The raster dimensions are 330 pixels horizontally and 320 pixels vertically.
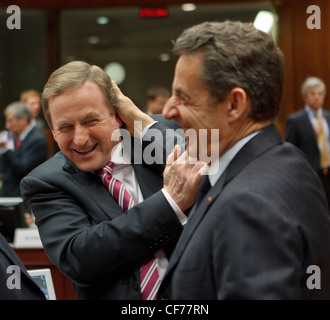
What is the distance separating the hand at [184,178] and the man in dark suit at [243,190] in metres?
0.12

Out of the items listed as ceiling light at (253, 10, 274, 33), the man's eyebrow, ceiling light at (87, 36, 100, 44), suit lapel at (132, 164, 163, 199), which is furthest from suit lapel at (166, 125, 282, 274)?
ceiling light at (87, 36, 100, 44)

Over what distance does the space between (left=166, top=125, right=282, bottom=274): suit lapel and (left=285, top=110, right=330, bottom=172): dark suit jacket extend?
18.2 feet

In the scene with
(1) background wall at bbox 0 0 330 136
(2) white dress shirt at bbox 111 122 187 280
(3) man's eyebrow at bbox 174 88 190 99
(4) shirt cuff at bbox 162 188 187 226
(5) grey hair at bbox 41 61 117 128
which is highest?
(1) background wall at bbox 0 0 330 136

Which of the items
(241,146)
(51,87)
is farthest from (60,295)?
(241,146)

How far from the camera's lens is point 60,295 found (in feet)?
8.06

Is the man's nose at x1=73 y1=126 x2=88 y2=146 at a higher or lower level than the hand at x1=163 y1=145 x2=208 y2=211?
higher

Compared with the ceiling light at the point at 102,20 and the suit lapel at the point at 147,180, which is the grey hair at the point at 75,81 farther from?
the ceiling light at the point at 102,20

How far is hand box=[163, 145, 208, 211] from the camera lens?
1562mm

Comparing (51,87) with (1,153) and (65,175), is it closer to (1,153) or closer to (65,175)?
(65,175)

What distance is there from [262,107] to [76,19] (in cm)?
806

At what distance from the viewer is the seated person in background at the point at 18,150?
Result: 5.21 m

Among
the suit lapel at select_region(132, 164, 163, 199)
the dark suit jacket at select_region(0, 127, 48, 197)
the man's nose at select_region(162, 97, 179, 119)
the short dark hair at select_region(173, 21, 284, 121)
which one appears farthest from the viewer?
the dark suit jacket at select_region(0, 127, 48, 197)

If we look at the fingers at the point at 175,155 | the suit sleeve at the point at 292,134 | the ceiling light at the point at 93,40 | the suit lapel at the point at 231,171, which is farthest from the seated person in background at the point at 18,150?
the suit lapel at the point at 231,171

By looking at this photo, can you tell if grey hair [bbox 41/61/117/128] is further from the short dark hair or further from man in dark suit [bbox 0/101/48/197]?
man in dark suit [bbox 0/101/48/197]
